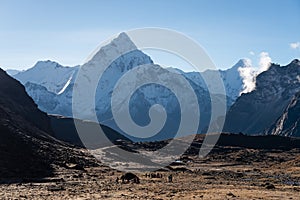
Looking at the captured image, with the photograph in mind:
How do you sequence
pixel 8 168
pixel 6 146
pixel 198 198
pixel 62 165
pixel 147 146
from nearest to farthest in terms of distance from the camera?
1. pixel 198 198
2. pixel 8 168
3. pixel 6 146
4. pixel 62 165
5. pixel 147 146

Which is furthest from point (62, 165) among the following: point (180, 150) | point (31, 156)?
point (180, 150)

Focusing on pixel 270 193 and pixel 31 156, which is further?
pixel 31 156

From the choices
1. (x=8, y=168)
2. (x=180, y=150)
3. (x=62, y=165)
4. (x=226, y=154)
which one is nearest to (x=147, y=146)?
(x=180, y=150)

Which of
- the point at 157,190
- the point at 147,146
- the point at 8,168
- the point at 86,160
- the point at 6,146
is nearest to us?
the point at 157,190

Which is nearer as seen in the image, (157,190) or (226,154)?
(157,190)

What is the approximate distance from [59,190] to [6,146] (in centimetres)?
2971

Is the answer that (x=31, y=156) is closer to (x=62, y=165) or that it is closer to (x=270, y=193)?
(x=62, y=165)

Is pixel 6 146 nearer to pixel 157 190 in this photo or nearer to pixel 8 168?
pixel 8 168

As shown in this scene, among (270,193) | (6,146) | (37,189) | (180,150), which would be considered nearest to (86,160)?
(6,146)

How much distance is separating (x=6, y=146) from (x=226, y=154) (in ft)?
346

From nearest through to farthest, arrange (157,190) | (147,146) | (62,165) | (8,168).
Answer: (157,190)
(8,168)
(62,165)
(147,146)

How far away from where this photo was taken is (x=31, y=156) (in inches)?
3004

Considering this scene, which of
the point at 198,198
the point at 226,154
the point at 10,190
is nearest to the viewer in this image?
the point at 198,198

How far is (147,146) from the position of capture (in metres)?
185
